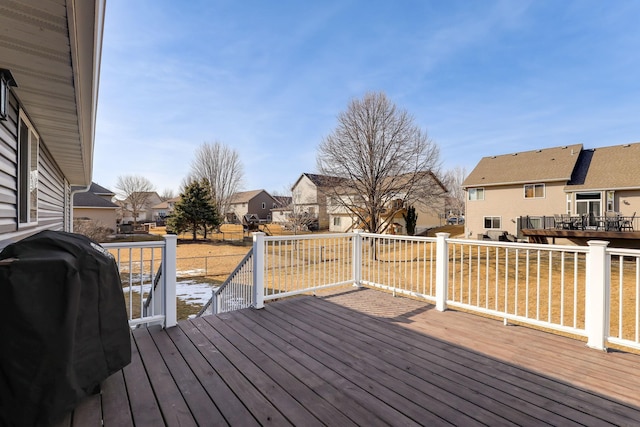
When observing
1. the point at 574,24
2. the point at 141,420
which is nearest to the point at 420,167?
the point at 574,24

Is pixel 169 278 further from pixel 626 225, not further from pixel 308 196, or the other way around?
pixel 308 196

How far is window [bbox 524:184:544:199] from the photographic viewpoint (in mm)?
17188

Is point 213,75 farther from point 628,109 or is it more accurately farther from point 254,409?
point 628,109

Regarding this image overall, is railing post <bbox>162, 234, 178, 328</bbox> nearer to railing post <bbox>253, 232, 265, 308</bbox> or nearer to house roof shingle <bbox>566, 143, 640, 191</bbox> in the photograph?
railing post <bbox>253, 232, 265, 308</bbox>

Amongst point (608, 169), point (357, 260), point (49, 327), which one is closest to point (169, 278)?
point (49, 327)

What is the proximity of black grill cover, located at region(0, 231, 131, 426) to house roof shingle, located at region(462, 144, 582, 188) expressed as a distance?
2056 centimetres

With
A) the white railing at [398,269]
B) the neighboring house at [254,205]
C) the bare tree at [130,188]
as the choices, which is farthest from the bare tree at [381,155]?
the bare tree at [130,188]

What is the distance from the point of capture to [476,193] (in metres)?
20.0

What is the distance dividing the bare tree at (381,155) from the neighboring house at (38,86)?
10075 mm

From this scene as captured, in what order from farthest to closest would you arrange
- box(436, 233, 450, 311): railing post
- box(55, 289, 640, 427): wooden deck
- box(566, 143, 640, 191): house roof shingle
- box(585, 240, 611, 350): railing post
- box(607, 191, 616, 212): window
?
box(607, 191, 616, 212): window
box(566, 143, 640, 191): house roof shingle
box(436, 233, 450, 311): railing post
box(585, 240, 611, 350): railing post
box(55, 289, 640, 427): wooden deck

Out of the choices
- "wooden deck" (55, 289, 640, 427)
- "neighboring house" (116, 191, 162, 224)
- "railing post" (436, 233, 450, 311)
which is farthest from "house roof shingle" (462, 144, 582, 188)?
"neighboring house" (116, 191, 162, 224)

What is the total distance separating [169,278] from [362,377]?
221 cm

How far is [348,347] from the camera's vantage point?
2783 mm

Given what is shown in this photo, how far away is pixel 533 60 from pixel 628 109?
10117 millimetres
